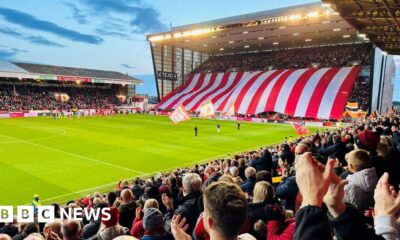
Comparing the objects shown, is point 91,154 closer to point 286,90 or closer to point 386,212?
point 386,212

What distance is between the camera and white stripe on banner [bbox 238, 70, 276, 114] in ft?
188

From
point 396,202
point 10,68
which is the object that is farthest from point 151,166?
point 10,68

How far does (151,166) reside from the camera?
2273 centimetres

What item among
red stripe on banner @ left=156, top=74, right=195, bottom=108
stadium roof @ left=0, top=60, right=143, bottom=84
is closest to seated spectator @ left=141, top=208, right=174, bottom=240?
stadium roof @ left=0, top=60, right=143, bottom=84

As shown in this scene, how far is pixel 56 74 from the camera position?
6712cm

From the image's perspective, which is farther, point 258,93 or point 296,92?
point 258,93

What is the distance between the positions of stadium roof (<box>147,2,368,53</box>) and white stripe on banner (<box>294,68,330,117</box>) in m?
7.65

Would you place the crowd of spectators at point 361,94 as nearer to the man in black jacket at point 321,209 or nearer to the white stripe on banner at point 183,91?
the white stripe on banner at point 183,91

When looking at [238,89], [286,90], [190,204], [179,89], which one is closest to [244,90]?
[238,89]

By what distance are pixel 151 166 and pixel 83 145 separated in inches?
380

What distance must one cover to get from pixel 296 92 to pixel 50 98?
160ft

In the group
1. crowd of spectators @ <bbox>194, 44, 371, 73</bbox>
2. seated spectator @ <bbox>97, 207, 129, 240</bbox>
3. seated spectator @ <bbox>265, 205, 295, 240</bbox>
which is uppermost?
crowd of spectators @ <bbox>194, 44, 371, 73</bbox>

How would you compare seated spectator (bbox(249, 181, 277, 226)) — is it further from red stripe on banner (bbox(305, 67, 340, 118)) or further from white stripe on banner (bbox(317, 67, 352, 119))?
red stripe on banner (bbox(305, 67, 340, 118))

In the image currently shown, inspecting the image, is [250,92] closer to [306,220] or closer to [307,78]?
[307,78]
